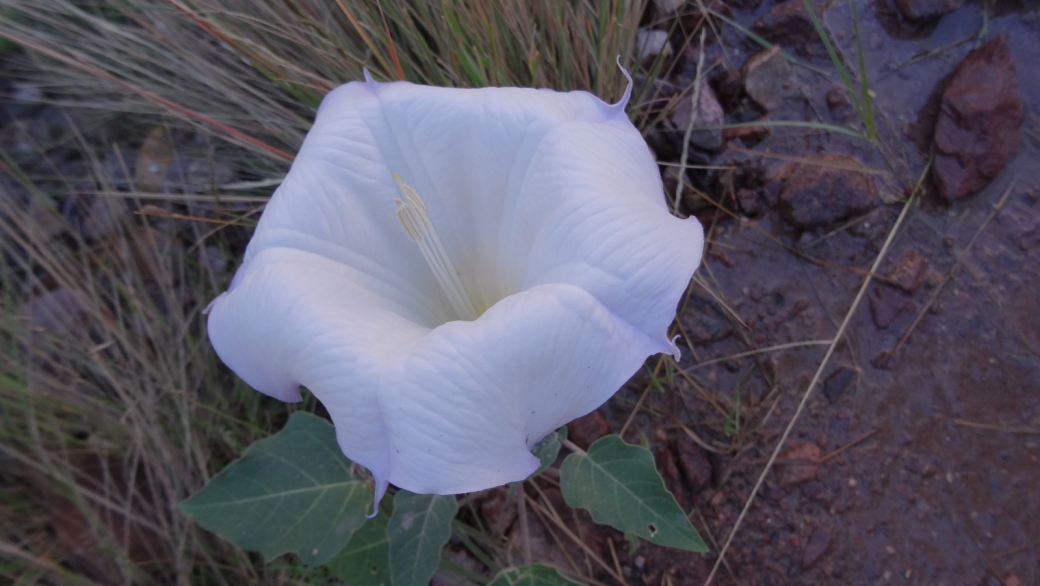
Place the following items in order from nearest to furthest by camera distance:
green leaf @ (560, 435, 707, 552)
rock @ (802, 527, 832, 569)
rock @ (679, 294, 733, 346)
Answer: green leaf @ (560, 435, 707, 552) → rock @ (802, 527, 832, 569) → rock @ (679, 294, 733, 346)

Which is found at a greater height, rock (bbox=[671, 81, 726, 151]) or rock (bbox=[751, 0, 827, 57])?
rock (bbox=[751, 0, 827, 57])

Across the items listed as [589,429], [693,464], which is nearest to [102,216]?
[589,429]

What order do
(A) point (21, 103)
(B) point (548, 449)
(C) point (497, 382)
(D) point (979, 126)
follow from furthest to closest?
(A) point (21, 103) < (D) point (979, 126) < (B) point (548, 449) < (C) point (497, 382)

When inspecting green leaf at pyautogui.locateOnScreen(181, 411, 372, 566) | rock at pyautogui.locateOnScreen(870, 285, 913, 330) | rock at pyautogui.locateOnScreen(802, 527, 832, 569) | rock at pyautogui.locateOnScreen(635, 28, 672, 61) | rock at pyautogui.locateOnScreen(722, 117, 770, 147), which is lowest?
rock at pyautogui.locateOnScreen(802, 527, 832, 569)

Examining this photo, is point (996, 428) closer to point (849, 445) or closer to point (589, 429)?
point (849, 445)

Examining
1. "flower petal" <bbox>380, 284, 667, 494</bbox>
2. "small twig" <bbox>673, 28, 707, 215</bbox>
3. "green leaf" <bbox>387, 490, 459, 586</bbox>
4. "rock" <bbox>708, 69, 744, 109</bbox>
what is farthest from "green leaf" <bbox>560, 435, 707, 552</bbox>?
"rock" <bbox>708, 69, 744, 109</bbox>

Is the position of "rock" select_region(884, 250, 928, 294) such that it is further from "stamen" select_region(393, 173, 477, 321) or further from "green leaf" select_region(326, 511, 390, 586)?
"green leaf" select_region(326, 511, 390, 586)
